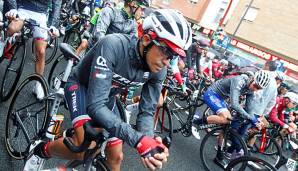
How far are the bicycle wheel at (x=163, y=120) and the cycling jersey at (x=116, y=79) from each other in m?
3.01

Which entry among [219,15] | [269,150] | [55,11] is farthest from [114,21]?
[219,15]

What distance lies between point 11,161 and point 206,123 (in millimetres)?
3834

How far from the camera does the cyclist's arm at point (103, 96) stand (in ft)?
7.46

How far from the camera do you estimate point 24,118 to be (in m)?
3.55

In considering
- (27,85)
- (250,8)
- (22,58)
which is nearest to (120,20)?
(22,58)

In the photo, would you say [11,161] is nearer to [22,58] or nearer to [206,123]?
[22,58]

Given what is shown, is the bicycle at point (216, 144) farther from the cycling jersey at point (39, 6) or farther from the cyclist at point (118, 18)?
the cycling jersey at point (39, 6)

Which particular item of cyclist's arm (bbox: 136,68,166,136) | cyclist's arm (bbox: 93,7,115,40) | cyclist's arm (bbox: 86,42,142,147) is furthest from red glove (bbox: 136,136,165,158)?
cyclist's arm (bbox: 93,7,115,40)

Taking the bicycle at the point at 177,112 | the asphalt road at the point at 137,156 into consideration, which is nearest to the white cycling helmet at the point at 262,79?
the bicycle at the point at 177,112

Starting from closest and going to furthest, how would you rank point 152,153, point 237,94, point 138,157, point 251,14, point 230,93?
point 152,153
point 138,157
point 237,94
point 230,93
point 251,14

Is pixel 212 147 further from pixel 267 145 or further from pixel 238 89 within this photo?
pixel 267 145

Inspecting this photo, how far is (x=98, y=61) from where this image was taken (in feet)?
8.05

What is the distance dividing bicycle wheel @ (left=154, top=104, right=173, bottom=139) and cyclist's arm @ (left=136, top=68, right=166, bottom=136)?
296 cm

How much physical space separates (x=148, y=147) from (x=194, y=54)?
23.0 ft
